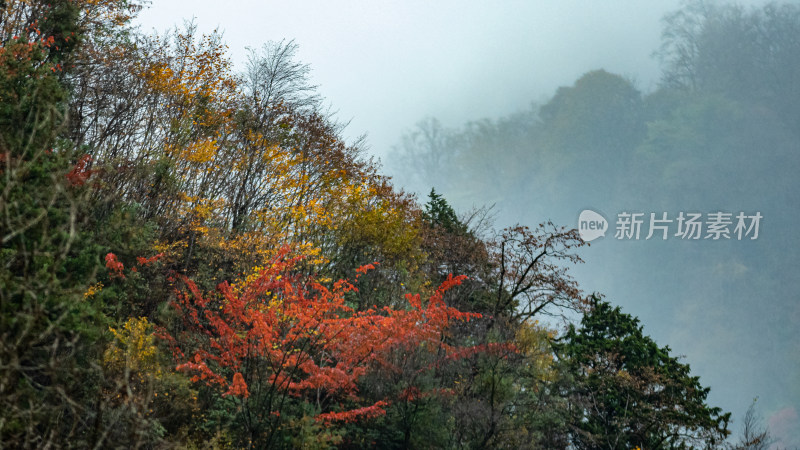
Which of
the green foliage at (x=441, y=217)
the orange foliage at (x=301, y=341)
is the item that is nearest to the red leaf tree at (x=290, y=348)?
the orange foliage at (x=301, y=341)

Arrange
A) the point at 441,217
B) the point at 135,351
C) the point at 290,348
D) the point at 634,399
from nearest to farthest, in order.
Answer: the point at 290,348 → the point at 135,351 → the point at 634,399 → the point at 441,217

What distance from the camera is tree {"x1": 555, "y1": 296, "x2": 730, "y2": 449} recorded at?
893 inches

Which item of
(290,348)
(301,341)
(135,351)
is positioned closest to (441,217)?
(301,341)

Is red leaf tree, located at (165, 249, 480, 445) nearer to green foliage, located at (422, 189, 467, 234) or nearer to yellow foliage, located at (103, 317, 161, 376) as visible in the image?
yellow foliage, located at (103, 317, 161, 376)

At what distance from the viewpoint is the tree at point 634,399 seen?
2269cm

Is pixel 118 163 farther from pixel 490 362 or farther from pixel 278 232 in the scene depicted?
pixel 490 362

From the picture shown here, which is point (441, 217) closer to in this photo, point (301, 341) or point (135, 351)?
point (301, 341)

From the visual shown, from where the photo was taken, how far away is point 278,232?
21.5 metres

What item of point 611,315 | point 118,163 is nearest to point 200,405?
point 118,163

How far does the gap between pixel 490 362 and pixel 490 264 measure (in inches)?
455

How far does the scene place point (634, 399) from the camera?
2431 cm

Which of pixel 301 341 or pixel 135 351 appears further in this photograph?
pixel 301 341

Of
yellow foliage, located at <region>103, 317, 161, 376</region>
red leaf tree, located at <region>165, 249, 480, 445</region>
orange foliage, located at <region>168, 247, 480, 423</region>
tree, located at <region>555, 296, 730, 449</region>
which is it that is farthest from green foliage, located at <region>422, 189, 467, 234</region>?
yellow foliage, located at <region>103, 317, 161, 376</region>

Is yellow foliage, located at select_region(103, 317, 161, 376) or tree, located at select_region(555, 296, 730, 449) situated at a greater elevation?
tree, located at select_region(555, 296, 730, 449)
